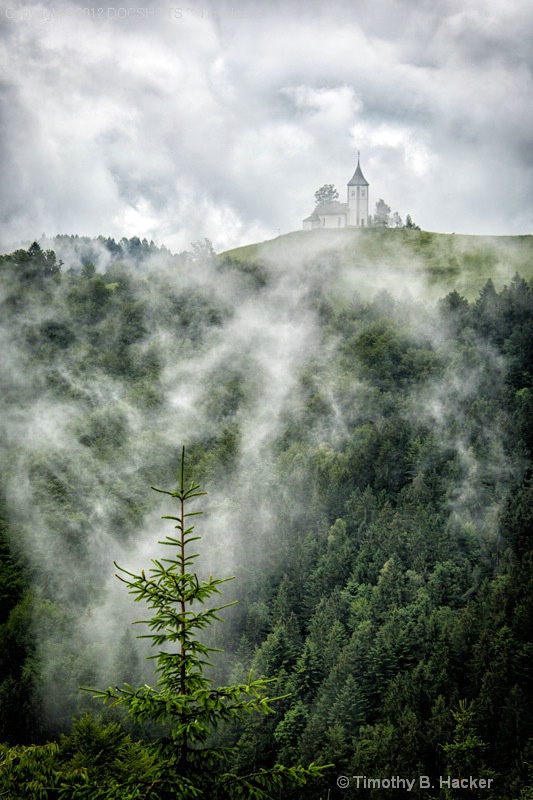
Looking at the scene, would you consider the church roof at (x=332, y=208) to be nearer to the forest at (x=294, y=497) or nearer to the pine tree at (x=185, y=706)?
the forest at (x=294, y=497)

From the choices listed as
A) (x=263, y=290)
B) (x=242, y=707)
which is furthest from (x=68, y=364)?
(x=242, y=707)

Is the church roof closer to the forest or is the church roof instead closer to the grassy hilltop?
the grassy hilltop

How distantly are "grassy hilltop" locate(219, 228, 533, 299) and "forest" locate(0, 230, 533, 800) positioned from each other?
2.27 feet

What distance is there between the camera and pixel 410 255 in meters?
166

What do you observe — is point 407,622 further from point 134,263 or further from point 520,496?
point 134,263

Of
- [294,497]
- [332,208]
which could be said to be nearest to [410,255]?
[332,208]

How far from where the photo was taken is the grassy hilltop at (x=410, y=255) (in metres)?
155

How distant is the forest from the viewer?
85875 millimetres

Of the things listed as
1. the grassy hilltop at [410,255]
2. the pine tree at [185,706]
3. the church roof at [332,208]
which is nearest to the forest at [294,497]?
the grassy hilltop at [410,255]

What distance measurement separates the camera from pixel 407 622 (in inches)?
4021

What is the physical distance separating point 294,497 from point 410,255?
70.4 meters

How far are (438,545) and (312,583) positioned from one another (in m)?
22.0

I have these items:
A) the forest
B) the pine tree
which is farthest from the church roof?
the pine tree

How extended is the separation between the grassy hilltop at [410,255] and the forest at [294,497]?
691 millimetres
